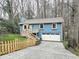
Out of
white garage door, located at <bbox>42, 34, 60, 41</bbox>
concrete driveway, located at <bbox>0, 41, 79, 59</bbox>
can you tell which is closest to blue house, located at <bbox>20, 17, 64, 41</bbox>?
white garage door, located at <bbox>42, 34, 60, 41</bbox>

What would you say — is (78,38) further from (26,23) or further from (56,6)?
(56,6)

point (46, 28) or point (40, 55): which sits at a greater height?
point (46, 28)

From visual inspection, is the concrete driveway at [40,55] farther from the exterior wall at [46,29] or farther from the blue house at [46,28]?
the exterior wall at [46,29]

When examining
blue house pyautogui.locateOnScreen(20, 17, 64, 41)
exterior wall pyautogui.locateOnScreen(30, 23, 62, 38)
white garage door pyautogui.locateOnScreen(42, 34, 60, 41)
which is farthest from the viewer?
exterior wall pyautogui.locateOnScreen(30, 23, 62, 38)

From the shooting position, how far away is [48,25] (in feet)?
125

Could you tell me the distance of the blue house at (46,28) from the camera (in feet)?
120

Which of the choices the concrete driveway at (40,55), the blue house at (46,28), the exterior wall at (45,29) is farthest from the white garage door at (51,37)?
the concrete driveway at (40,55)

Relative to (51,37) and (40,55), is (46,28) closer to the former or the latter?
(51,37)

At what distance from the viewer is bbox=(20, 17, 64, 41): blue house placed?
36656 millimetres

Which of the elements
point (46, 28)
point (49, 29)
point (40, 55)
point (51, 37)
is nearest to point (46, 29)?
point (46, 28)

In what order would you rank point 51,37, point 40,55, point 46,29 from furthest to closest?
point 46,29, point 51,37, point 40,55

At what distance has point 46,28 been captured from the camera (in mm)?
38031

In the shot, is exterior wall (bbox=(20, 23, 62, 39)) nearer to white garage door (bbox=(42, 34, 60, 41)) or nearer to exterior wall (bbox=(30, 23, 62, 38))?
exterior wall (bbox=(30, 23, 62, 38))

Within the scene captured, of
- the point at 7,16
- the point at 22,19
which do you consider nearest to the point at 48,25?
the point at 22,19
